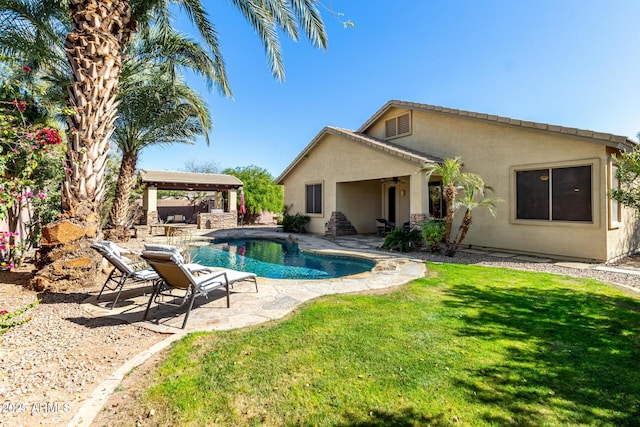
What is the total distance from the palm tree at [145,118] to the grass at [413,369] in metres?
13.5

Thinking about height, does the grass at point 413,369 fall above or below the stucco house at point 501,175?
below

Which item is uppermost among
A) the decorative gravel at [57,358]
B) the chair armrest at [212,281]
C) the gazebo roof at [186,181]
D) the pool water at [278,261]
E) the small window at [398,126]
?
the small window at [398,126]

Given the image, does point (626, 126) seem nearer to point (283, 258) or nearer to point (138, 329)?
point (283, 258)

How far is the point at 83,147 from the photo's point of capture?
7.22 m

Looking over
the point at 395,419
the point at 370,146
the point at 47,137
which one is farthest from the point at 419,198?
the point at 47,137

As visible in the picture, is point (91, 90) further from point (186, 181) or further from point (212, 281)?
point (186, 181)

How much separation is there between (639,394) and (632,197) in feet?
30.6

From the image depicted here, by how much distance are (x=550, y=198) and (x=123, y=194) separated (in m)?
19.0

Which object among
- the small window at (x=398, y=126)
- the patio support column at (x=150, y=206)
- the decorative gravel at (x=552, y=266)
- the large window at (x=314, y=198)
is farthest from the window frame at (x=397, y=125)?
the patio support column at (x=150, y=206)

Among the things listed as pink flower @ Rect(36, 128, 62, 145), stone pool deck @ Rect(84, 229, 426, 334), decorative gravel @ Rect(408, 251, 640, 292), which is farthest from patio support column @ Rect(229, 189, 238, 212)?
pink flower @ Rect(36, 128, 62, 145)

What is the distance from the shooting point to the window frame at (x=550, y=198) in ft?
34.1

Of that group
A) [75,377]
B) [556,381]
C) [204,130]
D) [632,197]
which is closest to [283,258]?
[204,130]

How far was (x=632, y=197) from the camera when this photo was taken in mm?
9727

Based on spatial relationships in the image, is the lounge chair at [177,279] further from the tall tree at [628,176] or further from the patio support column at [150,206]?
the patio support column at [150,206]
